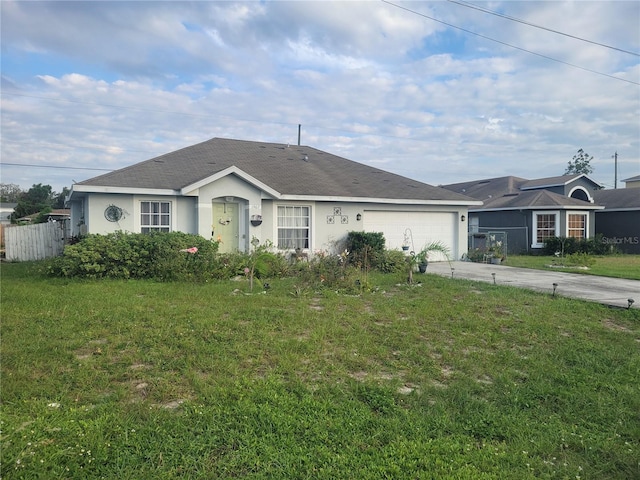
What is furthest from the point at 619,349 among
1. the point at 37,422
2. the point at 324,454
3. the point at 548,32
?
the point at 548,32

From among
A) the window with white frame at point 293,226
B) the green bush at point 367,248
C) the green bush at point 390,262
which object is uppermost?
the window with white frame at point 293,226

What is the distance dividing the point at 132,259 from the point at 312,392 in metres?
7.84

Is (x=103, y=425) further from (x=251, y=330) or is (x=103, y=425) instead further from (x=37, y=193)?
(x=37, y=193)

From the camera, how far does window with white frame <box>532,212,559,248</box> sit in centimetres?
2266

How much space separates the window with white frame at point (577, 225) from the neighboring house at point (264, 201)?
842 cm

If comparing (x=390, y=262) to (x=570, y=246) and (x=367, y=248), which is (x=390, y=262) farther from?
(x=570, y=246)

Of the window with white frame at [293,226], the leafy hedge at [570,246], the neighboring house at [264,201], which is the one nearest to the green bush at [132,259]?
the neighboring house at [264,201]

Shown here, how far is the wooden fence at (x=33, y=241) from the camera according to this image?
1733 centimetres

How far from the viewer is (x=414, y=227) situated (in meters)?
16.9

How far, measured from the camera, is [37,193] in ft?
210

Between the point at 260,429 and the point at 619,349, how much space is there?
509 cm

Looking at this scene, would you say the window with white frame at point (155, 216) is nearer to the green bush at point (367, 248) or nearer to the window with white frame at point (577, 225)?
the green bush at point (367, 248)

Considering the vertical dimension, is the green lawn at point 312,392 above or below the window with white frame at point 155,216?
below

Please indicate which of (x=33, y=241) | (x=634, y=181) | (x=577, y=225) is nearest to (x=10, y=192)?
(x=33, y=241)
